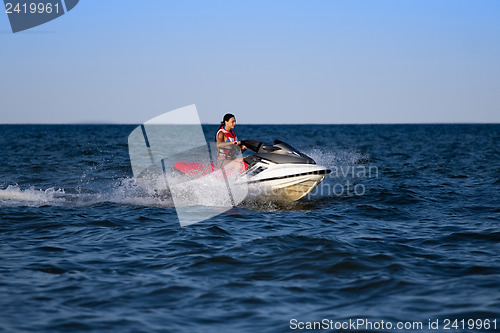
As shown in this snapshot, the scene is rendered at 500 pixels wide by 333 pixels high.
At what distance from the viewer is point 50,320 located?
187 inches

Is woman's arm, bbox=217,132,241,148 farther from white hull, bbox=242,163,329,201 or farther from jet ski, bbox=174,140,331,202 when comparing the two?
white hull, bbox=242,163,329,201

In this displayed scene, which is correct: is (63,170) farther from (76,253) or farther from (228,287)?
(228,287)

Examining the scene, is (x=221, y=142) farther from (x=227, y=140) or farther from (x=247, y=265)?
(x=247, y=265)

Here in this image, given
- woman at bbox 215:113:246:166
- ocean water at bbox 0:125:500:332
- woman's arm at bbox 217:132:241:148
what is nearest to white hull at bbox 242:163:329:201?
ocean water at bbox 0:125:500:332

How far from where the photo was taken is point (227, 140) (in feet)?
38.0

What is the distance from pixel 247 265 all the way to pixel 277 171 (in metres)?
4.85

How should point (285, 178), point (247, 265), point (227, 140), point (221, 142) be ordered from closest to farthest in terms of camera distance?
point (247, 265) → point (285, 178) → point (221, 142) → point (227, 140)

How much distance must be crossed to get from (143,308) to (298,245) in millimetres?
3001

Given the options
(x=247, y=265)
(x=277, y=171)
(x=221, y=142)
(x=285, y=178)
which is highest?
(x=221, y=142)

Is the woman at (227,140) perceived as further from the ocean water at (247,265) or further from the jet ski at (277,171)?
the ocean water at (247,265)

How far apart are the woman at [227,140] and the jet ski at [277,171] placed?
23cm

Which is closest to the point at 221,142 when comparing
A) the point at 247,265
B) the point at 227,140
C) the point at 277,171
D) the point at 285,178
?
the point at 227,140

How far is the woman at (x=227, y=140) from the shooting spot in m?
11.4

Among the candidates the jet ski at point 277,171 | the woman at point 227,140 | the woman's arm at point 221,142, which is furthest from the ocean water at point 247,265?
the woman's arm at point 221,142
